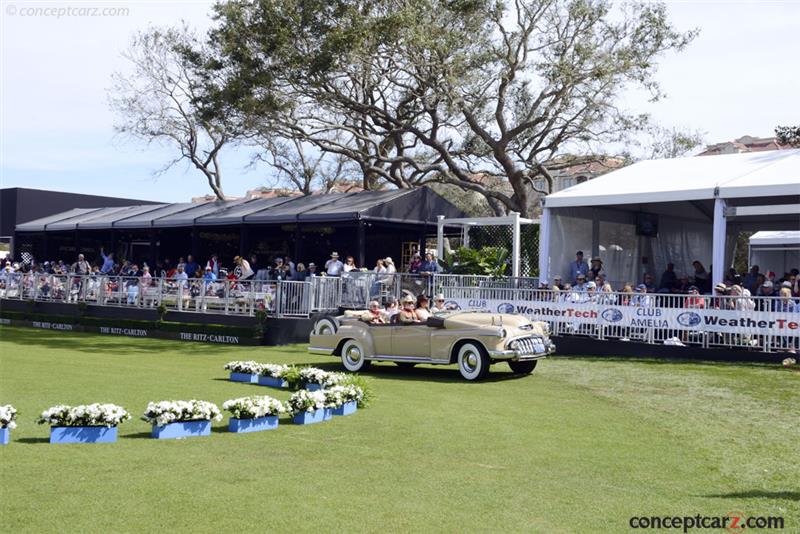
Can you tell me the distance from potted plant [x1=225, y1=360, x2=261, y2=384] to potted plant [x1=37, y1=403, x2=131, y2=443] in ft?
18.8

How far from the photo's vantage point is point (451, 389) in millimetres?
13758

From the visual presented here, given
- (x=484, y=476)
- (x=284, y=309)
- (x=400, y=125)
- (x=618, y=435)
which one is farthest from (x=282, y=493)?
(x=400, y=125)

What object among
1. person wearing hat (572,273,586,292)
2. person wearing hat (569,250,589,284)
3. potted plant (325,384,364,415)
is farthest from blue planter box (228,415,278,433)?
person wearing hat (569,250,589,284)

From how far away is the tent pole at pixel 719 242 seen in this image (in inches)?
766

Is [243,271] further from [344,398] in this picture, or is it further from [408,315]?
[344,398]

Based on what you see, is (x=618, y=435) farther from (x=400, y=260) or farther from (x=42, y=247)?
(x=42, y=247)

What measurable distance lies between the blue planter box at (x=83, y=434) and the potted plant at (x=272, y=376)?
5134 mm

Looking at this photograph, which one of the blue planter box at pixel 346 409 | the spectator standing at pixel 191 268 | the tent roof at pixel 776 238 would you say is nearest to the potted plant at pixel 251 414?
the blue planter box at pixel 346 409

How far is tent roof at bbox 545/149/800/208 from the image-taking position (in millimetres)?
19359

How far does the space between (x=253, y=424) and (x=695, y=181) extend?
50.0 ft

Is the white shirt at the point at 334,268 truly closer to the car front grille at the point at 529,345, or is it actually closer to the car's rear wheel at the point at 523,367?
the car's rear wheel at the point at 523,367

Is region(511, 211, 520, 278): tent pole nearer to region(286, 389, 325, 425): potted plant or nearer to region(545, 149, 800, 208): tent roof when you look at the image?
region(545, 149, 800, 208): tent roof

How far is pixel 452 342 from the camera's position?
49.5ft
